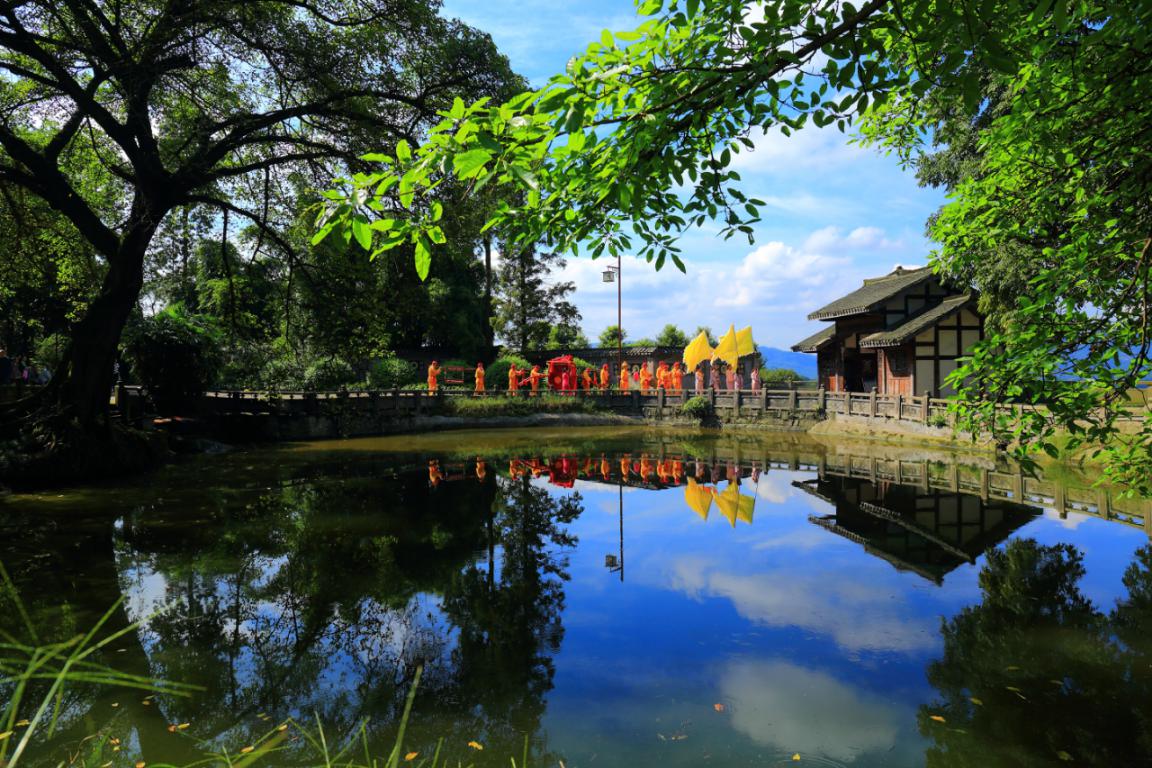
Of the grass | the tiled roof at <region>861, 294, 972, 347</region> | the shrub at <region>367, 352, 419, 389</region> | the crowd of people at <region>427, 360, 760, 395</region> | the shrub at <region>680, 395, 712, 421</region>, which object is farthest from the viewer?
the shrub at <region>367, 352, 419, 389</region>

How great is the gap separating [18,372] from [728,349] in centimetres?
2580

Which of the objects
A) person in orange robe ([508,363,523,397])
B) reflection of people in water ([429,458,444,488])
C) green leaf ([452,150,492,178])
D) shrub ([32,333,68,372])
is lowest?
reflection of people in water ([429,458,444,488])

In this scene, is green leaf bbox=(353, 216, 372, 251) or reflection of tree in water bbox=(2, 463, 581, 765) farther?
reflection of tree in water bbox=(2, 463, 581, 765)

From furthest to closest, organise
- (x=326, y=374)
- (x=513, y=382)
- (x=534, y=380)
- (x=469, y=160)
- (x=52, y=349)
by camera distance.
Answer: (x=534, y=380) → (x=513, y=382) → (x=326, y=374) → (x=52, y=349) → (x=469, y=160)

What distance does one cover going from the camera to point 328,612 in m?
5.86

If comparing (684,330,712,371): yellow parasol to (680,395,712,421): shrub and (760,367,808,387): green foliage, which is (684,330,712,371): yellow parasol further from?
(760,367,808,387): green foliage

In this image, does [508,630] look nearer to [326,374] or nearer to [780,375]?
[326,374]

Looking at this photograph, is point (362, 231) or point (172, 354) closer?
point (362, 231)

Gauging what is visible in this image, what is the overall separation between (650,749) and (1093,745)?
8.74 ft

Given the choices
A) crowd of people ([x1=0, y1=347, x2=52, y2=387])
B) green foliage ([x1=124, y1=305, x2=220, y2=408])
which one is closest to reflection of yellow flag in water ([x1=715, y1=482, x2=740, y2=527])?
A: green foliage ([x1=124, y1=305, x2=220, y2=408])

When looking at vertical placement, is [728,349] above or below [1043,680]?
above

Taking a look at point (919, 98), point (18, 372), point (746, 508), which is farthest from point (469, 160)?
point (18, 372)

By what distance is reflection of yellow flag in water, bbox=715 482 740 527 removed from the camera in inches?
406

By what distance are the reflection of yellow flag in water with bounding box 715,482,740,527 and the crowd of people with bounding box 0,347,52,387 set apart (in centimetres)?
1508
